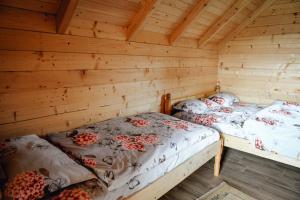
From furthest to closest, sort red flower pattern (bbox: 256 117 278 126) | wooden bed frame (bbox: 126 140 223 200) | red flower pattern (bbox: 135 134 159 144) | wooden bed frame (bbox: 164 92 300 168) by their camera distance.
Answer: red flower pattern (bbox: 256 117 278 126)
wooden bed frame (bbox: 164 92 300 168)
red flower pattern (bbox: 135 134 159 144)
wooden bed frame (bbox: 126 140 223 200)

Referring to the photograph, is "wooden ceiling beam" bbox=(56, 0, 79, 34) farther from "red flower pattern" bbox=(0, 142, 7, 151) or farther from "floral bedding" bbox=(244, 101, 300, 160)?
"floral bedding" bbox=(244, 101, 300, 160)

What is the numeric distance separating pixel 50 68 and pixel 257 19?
3307 mm

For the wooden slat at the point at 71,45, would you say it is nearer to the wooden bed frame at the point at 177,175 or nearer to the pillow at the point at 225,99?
Answer: the pillow at the point at 225,99

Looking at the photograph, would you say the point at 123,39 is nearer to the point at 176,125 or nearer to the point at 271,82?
the point at 176,125

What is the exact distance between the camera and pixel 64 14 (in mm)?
1635

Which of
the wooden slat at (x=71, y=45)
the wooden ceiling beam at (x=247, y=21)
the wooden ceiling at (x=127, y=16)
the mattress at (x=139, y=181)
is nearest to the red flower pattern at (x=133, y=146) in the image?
the mattress at (x=139, y=181)

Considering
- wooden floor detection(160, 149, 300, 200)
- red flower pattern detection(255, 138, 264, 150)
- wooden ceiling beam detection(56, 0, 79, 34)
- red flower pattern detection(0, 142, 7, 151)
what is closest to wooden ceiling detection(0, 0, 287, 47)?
wooden ceiling beam detection(56, 0, 79, 34)

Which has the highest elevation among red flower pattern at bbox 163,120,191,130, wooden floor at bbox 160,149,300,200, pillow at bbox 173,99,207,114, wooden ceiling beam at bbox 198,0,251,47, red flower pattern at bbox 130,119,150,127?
wooden ceiling beam at bbox 198,0,251,47

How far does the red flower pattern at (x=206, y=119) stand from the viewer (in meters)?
2.59

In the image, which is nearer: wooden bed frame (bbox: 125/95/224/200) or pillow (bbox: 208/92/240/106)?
wooden bed frame (bbox: 125/95/224/200)

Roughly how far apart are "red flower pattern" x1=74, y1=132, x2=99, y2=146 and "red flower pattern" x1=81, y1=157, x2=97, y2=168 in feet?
0.81

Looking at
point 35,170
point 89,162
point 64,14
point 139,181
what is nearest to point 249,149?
point 139,181

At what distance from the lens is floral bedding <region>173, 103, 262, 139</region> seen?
245 centimetres

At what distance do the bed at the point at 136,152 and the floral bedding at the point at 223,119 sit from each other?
23cm
